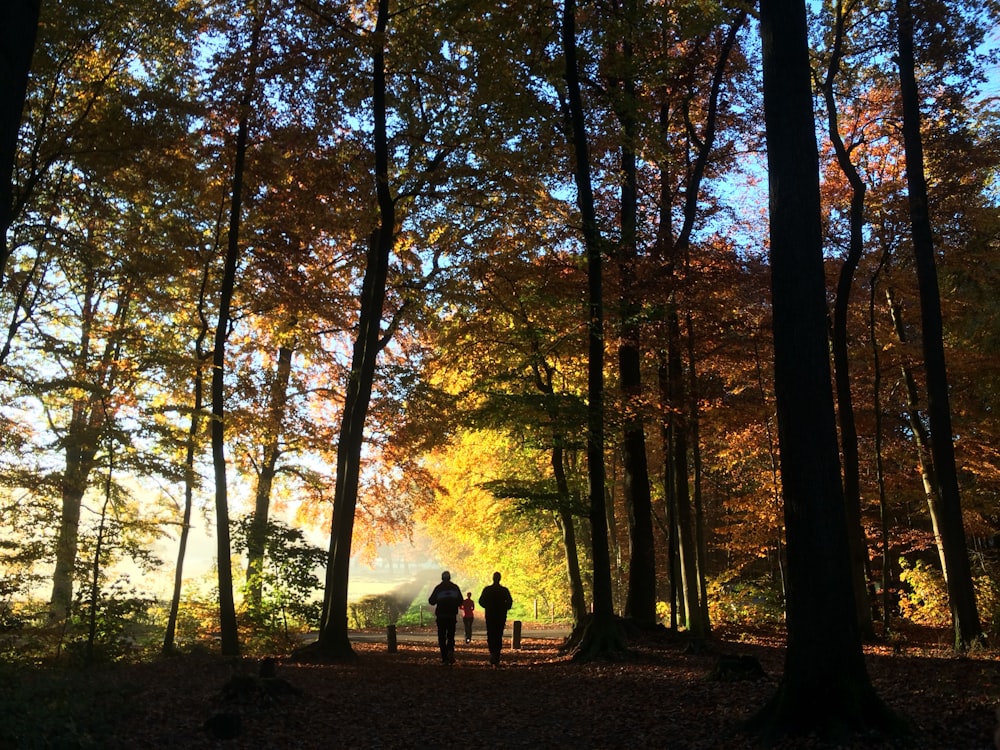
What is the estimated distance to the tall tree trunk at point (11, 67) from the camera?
17.4 feet

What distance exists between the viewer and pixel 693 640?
11.9m

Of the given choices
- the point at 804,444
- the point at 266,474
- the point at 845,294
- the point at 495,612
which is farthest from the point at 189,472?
the point at 845,294

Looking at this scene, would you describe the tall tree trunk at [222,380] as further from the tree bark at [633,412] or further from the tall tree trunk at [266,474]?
the tree bark at [633,412]

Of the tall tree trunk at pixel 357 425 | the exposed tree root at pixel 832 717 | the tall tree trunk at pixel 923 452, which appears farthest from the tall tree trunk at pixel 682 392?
the exposed tree root at pixel 832 717

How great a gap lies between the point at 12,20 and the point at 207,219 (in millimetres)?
10614

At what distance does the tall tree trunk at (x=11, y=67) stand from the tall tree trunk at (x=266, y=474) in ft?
36.6

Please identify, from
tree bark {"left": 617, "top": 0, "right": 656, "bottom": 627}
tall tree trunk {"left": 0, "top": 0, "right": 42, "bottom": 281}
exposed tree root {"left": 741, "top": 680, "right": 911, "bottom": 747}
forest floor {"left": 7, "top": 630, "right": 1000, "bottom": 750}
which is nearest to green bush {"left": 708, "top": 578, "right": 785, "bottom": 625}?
tree bark {"left": 617, "top": 0, "right": 656, "bottom": 627}

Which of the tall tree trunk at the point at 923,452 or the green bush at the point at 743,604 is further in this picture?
the green bush at the point at 743,604

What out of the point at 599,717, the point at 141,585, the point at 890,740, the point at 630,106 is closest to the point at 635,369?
the point at 630,106

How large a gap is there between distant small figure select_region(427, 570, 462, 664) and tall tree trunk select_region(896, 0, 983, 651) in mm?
8763

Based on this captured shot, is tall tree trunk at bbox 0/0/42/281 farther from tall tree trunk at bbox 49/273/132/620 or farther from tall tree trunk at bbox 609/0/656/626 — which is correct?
tall tree trunk at bbox 609/0/656/626

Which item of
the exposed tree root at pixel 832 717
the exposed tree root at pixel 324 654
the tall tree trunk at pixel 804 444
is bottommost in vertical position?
the exposed tree root at pixel 324 654

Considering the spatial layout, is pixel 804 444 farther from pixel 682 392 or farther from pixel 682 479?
pixel 682 479

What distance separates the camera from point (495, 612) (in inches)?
502
